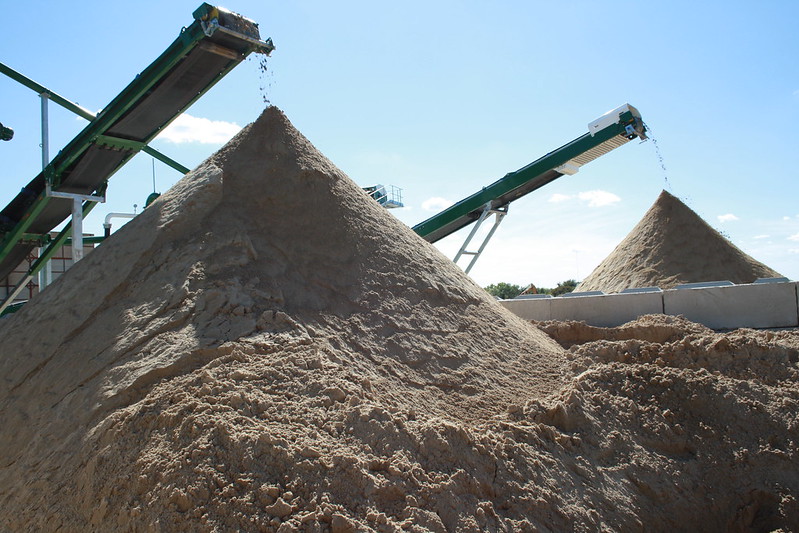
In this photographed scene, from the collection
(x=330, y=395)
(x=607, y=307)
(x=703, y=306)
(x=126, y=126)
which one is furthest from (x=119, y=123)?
(x=703, y=306)

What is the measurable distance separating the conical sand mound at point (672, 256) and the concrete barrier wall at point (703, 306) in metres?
4.86

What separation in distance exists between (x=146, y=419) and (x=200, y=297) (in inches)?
45.2

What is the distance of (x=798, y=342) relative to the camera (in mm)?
5520

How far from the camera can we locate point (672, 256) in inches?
488

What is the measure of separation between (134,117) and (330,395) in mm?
7016

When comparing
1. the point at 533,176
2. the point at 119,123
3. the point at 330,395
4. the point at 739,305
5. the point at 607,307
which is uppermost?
the point at 119,123

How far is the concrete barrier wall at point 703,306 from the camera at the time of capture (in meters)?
6.57

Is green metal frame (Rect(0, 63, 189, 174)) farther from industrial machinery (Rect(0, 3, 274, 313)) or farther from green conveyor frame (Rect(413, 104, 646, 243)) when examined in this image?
green conveyor frame (Rect(413, 104, 646, 243))

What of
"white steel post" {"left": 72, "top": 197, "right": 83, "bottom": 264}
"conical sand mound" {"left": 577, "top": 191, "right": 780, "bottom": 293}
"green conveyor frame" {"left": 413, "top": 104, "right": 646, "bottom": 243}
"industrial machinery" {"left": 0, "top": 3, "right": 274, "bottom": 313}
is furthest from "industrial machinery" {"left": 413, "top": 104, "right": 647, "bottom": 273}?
"white steel post" {"left": 72, "top": 197, "right": 83, "bottom": 264}

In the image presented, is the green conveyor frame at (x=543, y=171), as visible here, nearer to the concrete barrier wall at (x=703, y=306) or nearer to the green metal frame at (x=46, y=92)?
the concrete barrier wall at (x=703, y=306)

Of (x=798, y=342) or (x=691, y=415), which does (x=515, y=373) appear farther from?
(x=798, y=342)

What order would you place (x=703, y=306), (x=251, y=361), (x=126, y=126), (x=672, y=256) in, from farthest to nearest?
1. (x=672, y=256)
2. (x=126, y=126)
3. (x=703, y=306)
4. (x=251, y=361)

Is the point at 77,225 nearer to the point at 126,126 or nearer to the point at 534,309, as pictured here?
the point at 126,126

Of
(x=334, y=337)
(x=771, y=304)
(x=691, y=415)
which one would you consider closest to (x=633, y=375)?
(x=691, y=415)
